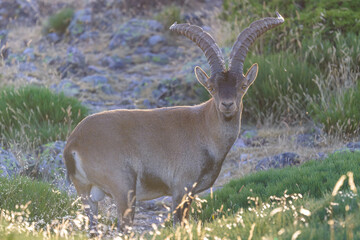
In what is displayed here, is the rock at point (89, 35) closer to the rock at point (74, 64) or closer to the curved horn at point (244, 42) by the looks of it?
the rock at point (74, 64)

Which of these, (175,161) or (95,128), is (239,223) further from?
(95,128)

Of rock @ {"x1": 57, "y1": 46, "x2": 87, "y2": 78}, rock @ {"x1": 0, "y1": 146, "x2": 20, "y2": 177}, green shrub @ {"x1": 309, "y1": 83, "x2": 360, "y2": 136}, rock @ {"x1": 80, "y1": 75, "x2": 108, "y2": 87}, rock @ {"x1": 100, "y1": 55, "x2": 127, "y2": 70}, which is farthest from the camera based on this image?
rock @ {"x1": 100, "y1": 55, "x2": 127, "y2": 70}

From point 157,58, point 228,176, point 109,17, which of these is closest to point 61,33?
point 109,17

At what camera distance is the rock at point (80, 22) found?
70.9 feet

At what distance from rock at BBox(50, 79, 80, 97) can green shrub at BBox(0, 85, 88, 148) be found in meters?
2.60

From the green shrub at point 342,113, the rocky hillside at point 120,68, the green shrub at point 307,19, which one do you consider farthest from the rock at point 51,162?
the green shrub at point 307,19

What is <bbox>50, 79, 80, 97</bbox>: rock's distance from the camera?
47.1 ft

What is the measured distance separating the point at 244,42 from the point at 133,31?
532 inches

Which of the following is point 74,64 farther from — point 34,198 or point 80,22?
point 34,198

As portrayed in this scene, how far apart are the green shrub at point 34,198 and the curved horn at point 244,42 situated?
2.62 meters

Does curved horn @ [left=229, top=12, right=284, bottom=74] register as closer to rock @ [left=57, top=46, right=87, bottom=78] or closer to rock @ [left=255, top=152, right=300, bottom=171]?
rock @ [left=255, top=152, right=300, bottom=171]

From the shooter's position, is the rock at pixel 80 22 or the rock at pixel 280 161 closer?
the rock at pixel 280 161

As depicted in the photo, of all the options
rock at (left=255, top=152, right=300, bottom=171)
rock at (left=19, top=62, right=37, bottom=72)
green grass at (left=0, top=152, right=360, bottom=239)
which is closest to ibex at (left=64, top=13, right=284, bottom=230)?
green grass at (left=0, top=152, right=360, bottom=239)

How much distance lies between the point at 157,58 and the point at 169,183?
39.1 ft
